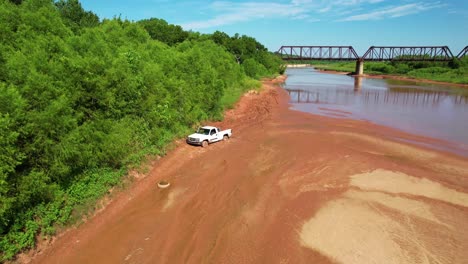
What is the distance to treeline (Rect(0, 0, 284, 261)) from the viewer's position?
10781 mm

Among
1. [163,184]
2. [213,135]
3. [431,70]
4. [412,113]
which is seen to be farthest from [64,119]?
[431,70]

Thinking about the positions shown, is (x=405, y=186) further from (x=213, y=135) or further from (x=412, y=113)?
(x=412, y=113)

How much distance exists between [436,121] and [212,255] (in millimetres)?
38714

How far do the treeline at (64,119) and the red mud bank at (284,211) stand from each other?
4.52 feet

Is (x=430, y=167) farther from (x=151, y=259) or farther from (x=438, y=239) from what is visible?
(x=151, y=259)

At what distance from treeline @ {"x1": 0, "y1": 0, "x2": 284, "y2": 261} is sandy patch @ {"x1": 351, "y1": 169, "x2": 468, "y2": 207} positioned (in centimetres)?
1369

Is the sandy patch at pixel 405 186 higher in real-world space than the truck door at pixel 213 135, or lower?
lower

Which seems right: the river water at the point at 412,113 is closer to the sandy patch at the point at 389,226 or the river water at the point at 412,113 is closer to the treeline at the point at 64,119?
the sandy patch at the point at 389,226

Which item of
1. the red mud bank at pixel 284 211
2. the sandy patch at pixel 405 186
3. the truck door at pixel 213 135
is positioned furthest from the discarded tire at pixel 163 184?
the sandy patch at pixel 405 186

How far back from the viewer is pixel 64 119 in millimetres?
12391

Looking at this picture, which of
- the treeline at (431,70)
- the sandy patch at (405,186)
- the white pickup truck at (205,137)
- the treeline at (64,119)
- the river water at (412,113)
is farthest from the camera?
the treeline at (431,70)

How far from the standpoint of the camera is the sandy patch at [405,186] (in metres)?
17.2

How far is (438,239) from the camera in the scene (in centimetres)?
1315

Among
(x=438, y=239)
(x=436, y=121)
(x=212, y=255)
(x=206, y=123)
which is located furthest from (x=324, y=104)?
(x=212, y=255)
